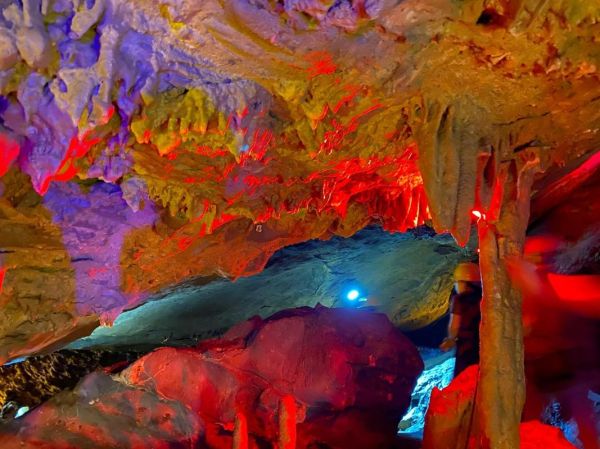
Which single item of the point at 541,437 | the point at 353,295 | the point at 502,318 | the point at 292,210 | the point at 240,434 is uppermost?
the point at 292,210

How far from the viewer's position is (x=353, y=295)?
10.9m

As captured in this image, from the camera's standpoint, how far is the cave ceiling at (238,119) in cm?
254

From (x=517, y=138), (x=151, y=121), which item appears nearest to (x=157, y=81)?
(x=151, y=121)

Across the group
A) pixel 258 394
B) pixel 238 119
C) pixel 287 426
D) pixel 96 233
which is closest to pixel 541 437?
pixel 287 426

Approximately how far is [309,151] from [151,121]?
4.38ft

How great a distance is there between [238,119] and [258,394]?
5592mm

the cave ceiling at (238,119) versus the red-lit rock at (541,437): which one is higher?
the cave ceiling at (238,119)

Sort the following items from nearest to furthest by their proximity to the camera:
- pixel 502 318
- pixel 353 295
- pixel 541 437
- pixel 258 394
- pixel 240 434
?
pixel 502 318 → pixel 541 437 → pixel 240 434 → pixel 258 394 → pixel 353 295

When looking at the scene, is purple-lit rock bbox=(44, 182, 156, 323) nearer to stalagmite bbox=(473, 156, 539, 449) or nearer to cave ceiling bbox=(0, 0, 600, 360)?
cave ceiling bbox=(0, 0, 600, 360)

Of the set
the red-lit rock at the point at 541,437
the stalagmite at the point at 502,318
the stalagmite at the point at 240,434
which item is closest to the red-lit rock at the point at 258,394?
the stalagmite at the point at 240,434

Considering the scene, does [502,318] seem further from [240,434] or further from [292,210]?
[240,434]

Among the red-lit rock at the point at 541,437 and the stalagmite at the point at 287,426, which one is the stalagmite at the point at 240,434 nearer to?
the stalagmite at the point at 287,426

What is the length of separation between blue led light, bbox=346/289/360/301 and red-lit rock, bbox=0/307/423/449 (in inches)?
58.0

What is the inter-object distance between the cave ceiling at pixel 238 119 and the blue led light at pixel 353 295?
16.3 ft
